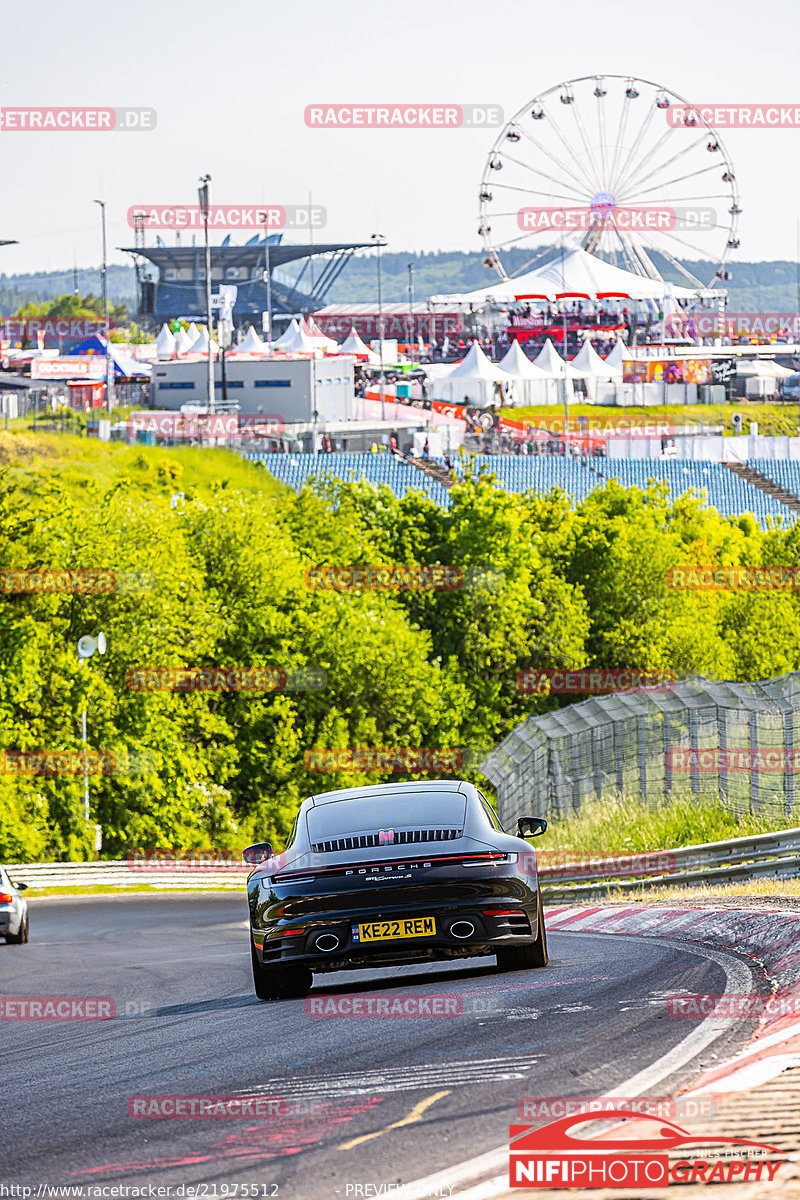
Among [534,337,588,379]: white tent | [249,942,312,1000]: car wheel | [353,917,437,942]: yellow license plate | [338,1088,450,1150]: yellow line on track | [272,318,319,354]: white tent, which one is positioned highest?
[272,318,319,354]: white tent

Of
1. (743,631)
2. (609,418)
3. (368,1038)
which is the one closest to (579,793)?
(368,1038)

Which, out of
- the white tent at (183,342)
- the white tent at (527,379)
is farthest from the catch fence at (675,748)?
the white tent at (183,342)

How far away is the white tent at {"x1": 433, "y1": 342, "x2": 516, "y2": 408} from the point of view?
9988cm

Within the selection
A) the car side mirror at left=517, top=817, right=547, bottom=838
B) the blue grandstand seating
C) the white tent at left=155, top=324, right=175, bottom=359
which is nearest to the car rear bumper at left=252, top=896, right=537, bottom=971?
the car side mirror at left=517, top=817, right=547, bottom=838

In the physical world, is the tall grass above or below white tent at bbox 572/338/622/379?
below

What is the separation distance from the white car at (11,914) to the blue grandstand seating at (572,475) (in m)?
50.5

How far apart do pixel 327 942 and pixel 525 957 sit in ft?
5.31

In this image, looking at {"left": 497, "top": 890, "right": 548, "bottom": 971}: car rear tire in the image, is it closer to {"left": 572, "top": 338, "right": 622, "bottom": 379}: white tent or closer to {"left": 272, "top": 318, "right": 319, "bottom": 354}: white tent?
{"left": 272, "top": 318, "right": 319, "bottom": 354}: white tent

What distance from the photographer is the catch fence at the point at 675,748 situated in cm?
1984

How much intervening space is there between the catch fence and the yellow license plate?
36.3 ft

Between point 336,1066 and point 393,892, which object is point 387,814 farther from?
point 336,1066

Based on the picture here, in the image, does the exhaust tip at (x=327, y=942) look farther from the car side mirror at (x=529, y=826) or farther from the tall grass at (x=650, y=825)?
the tall grass at (x=650, y=825)

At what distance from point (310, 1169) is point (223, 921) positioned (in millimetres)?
17517

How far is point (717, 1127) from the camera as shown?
5.56 m
